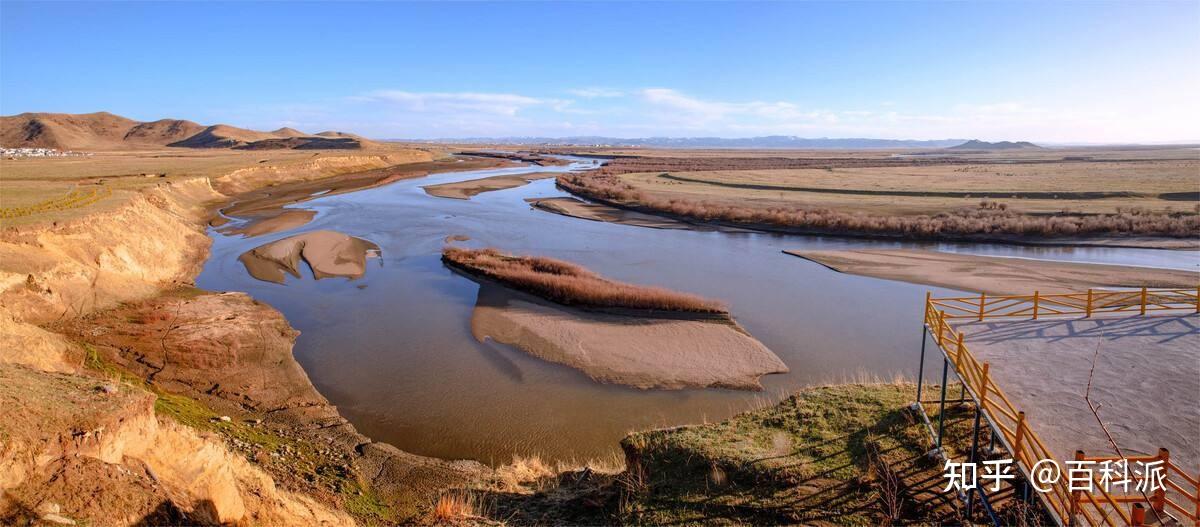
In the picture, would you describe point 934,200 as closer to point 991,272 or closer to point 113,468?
point 991,272

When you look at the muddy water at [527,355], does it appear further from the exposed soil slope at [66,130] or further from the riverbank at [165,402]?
the exposed soil slope at [66,130]

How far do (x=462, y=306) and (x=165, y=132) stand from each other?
502ft

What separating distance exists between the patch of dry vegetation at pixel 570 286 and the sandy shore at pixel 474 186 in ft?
95.0

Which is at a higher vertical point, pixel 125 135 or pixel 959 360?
pixel 125 135

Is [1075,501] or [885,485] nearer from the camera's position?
[1075,501]

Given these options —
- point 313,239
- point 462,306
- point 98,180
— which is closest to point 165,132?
point 98,180

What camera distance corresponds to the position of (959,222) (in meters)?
33.6

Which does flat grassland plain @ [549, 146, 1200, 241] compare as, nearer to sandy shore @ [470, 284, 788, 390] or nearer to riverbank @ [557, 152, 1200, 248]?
riverbank @ [557, 152, 1200, 248]

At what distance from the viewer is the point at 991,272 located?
24219 mm

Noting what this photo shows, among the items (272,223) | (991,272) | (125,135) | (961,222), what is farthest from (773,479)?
(125,135)

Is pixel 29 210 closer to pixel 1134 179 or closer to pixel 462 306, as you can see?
pixel 462 306

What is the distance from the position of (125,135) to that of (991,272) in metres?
158

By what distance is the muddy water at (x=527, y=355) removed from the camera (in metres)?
12.2

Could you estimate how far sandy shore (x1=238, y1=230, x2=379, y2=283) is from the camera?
24375 mm
